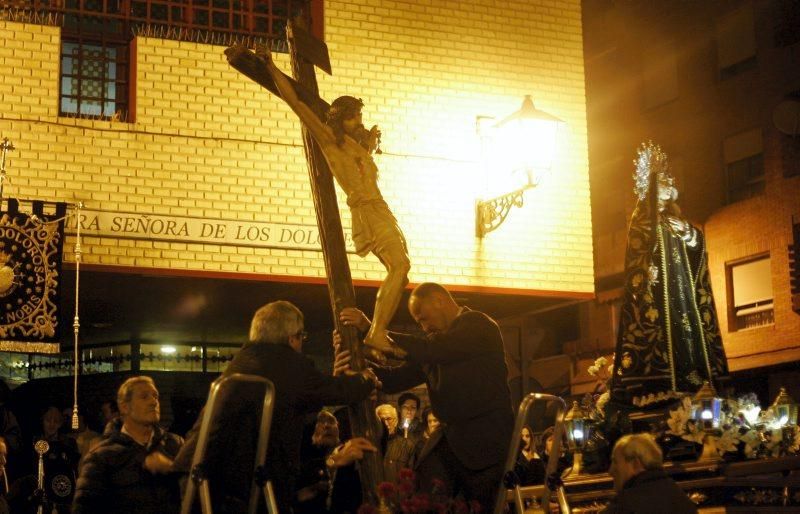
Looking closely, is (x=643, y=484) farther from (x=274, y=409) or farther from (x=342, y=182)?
(x=342, y=182)

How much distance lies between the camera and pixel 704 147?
1350 inches

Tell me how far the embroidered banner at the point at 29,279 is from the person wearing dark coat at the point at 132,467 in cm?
638

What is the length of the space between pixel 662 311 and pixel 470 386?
373 centimetres

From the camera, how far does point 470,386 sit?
8148 millimetres

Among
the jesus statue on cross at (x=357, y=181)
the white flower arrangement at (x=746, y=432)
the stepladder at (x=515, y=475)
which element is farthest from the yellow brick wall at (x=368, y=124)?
the stepladder at (x=515, y=475)

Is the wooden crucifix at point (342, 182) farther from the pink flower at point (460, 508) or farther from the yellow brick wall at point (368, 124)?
the yellow brick wall at point (368, 124)

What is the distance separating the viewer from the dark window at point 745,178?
3256 centimetres

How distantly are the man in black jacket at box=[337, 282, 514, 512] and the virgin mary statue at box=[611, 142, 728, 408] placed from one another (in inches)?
128

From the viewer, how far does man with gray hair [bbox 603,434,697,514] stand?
7.77 meters

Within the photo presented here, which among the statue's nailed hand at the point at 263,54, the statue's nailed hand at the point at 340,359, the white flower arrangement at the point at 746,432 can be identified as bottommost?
the white flower arrangement at the point at 746,432

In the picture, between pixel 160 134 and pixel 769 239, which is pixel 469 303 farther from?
pixel 769 239

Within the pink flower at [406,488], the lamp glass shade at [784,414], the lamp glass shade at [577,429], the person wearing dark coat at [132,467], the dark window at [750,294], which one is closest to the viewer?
the pink flower at [406,488]

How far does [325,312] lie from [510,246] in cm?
290

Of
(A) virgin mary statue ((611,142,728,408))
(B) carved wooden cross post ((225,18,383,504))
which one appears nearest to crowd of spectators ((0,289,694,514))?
(B) carved wooden cross post ((225,18,383,504))
